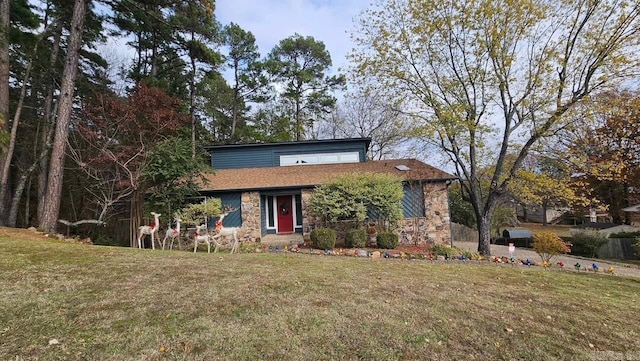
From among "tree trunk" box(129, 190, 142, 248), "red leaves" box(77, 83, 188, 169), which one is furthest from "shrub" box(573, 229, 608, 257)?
"tree trunk" box(129, 190, 142, 248)

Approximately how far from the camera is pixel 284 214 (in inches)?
569

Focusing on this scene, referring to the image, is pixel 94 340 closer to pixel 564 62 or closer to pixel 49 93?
pixel 564 62

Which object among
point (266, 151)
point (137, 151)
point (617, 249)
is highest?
point (266, 151)

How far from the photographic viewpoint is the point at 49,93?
497 inches

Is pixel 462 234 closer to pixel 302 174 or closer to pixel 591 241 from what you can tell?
pixel 591 241

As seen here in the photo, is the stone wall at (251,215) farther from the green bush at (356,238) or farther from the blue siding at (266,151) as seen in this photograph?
the green bush at (356,238)

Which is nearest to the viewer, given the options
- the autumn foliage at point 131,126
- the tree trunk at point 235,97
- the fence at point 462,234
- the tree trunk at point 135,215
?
the autumn foliage at point 131,126

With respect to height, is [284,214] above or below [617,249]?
above

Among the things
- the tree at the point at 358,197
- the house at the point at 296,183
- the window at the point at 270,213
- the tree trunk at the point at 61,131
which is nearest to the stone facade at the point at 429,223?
the house at the point at 296,183

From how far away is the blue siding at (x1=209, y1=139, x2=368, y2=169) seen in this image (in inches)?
622

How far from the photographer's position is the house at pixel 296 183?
41.4ft

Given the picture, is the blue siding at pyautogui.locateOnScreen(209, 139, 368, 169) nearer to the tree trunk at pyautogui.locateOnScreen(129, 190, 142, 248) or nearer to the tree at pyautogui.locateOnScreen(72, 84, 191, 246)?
the tree at pyautogui.locateOnScreen(72, 84, 191, 246)

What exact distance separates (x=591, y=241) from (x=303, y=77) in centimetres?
1967

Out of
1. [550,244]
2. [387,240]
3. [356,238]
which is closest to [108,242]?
[356,238]
